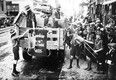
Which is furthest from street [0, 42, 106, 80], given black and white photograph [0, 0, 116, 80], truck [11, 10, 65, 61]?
truck [11, 10, 65, 61]

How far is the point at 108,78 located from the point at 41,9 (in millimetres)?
6289

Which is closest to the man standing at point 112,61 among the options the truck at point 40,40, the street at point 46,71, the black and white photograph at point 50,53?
the black and white photograph at point 50,53

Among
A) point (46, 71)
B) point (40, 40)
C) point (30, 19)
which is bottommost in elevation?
point (46, 71)

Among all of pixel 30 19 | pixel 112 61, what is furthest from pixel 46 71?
pixel 112 61

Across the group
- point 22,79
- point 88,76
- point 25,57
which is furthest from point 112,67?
point 25,57

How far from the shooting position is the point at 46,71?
7668 mm

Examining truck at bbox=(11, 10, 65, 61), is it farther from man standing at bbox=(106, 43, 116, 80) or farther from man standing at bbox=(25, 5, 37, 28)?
man standing at bbox=(106, 43, 116, 80)

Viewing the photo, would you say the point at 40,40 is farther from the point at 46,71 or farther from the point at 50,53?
the point at 46,71

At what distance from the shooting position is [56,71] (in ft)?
25.3

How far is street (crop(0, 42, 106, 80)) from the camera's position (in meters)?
6.85

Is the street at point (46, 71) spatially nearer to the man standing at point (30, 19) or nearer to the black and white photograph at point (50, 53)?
the black and white photograph at point (50, 53)

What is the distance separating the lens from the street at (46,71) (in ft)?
22.5

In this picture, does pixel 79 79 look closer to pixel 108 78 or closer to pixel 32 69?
pixel 108 78

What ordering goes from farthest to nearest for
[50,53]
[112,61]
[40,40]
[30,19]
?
[30,19], [50,53], [40,40], [112,61]
